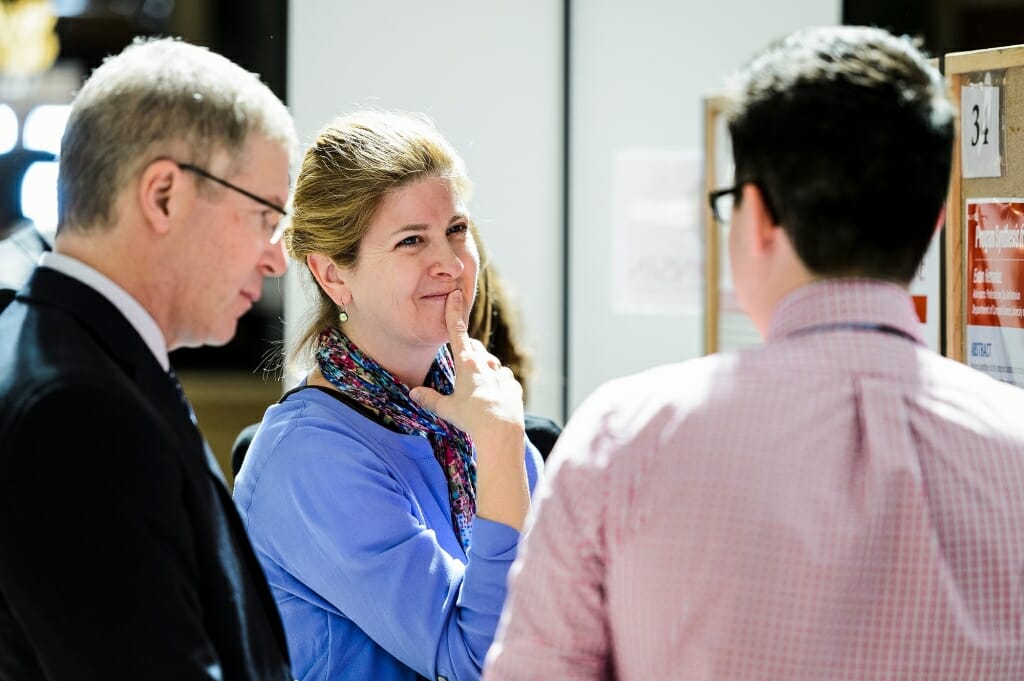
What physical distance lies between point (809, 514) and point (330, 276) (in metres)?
1.15

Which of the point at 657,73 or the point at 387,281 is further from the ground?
the point at 657,73

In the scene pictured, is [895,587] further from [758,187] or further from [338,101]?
[338,101]

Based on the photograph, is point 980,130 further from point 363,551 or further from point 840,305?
point 363,551

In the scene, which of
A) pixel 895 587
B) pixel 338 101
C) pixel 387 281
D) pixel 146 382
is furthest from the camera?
pixel 338 101

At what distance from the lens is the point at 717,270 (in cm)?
325

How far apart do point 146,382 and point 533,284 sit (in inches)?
92.1

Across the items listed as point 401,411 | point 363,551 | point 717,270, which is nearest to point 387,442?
point 401,411

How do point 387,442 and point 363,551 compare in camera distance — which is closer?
point 363,551

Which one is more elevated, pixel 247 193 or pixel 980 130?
pixel 980 130

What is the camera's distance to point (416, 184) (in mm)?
1932

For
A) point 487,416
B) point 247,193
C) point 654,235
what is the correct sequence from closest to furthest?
1. point 247,193
2. point 487,416
3. point 654,235

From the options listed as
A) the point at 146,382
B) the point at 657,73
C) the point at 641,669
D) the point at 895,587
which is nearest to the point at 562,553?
the point at 641,669

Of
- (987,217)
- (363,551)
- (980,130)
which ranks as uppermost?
(980,130)

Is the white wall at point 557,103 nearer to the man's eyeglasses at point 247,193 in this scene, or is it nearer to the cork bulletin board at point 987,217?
the cork bulletin board at point 987,217
